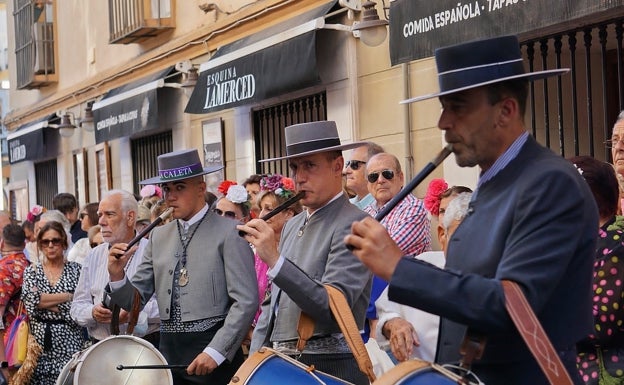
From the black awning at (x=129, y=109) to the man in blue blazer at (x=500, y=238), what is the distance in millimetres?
12043

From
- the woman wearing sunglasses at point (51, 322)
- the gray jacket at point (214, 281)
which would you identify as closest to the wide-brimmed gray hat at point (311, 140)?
the gray jacket at point (214, 281)

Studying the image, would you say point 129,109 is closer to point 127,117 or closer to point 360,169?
point 127,117

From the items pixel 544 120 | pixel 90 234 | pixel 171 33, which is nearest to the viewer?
pixel 544 120

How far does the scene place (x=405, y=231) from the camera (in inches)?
254

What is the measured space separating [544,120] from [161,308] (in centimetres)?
362

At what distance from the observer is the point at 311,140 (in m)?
4.97

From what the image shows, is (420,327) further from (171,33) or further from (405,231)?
(171,33)

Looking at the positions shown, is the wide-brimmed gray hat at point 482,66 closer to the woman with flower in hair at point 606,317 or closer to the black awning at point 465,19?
the woman with flower in hair at point 606,317

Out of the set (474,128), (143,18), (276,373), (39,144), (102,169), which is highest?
(143,18)

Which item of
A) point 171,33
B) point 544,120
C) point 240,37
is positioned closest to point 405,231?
point 544,120

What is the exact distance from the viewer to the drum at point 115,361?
6.00 m

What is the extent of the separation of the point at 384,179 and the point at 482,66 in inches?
153

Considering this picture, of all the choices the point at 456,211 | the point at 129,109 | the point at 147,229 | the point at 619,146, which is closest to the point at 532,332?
the point at 456,211

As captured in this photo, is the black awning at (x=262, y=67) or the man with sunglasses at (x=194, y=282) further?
the black awning at (x=262, y=67)
